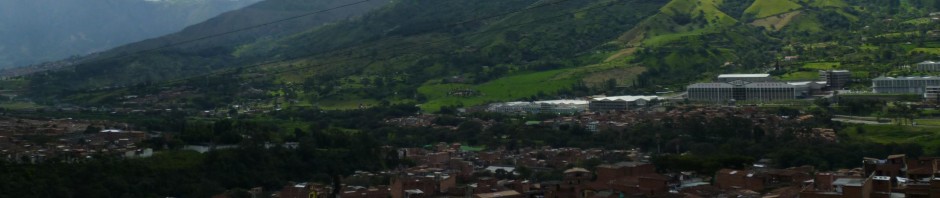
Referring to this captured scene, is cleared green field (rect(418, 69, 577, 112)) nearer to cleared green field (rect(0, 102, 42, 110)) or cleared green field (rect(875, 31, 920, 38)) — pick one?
cleared green field (rect(875, 31, 920, 38))

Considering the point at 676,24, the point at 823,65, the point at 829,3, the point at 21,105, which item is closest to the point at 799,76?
the point at 823,65

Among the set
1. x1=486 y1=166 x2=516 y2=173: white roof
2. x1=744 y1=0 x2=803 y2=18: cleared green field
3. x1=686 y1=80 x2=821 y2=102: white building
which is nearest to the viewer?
x1=486 y1=166 x2=516 y2=173: white roof

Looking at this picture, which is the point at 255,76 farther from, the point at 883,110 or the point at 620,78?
the point at 883,110

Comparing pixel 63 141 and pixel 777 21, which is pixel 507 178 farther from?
pixel 777 21

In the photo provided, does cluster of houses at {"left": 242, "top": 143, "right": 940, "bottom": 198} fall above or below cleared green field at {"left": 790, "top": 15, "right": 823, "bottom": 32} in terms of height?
below

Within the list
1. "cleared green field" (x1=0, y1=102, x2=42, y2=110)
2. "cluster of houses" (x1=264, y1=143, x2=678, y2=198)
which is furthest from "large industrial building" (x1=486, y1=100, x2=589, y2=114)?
"cleared green field" (x1=0, y1=102, x2=42, y2=110)

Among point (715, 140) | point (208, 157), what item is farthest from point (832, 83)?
point (208, 157)
